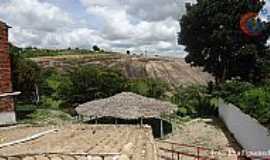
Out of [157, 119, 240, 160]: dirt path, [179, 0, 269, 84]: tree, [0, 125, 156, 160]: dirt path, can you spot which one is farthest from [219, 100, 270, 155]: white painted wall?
[179, 0, 269, 84]: tree

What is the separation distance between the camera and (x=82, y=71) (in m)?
35.8

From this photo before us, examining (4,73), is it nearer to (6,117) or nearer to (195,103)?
(6,117)

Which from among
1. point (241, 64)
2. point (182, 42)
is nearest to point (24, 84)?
point (182, 42)

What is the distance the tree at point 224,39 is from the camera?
101ft

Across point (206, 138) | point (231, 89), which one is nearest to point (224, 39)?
point (231, 89)

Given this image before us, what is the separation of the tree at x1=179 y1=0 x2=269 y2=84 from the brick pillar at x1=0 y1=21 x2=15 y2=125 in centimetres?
1596

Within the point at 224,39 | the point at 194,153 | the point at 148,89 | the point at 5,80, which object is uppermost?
the point at 224,39

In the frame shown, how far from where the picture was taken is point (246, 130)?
1809cm

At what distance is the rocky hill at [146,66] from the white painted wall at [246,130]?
85.8 ft

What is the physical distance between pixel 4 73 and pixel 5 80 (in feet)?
1.16

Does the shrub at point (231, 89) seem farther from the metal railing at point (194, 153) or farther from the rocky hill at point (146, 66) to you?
the rocky hill at point (146, 66)

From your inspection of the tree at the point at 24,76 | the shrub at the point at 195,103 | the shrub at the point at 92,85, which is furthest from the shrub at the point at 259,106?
the tree at the point at 24,76

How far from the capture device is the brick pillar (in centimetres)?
1705

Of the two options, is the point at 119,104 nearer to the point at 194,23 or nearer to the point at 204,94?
the point at 194,23
